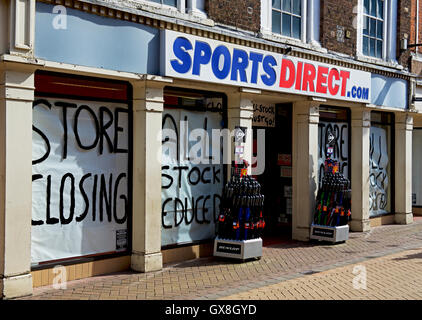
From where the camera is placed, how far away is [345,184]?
36.6 feet

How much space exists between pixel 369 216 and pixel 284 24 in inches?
222

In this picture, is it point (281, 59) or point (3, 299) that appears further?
point (281, 59)

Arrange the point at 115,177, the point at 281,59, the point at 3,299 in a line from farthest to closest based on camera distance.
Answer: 1. the point at 281,59
2. the point at 115,177
3. the point at 3,299

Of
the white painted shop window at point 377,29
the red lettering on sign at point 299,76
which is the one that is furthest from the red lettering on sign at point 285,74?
the white painted shop window at point 377,29

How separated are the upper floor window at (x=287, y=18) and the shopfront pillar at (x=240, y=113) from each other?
6.18 ft

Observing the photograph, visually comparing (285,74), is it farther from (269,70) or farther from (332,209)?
(332,209)

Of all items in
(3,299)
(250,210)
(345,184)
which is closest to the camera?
(3,299)

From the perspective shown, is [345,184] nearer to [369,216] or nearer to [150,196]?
[369,216]

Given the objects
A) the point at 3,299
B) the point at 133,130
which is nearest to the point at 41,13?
the point at 133,130

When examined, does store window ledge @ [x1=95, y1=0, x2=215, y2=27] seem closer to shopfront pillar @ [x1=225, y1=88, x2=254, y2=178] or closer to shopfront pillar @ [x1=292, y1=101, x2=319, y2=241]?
shopfront pillar @ [x1=225, y1=88, x2=254, y2=178]

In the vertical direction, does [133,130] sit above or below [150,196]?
above

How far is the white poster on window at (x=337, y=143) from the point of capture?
12359 mm

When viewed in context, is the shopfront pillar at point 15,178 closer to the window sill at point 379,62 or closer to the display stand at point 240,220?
the display stand at point 240,220

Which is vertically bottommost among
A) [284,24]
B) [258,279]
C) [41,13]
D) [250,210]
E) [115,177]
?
[258,279]
